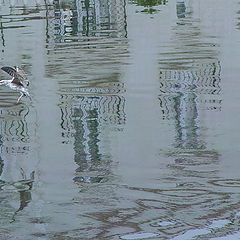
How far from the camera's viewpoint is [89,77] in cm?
1542

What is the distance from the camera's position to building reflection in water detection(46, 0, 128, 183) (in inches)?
442

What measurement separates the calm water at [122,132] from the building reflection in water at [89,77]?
0.09ft

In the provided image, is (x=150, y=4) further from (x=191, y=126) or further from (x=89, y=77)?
(x=191, y=126)

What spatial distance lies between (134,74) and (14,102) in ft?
8.73

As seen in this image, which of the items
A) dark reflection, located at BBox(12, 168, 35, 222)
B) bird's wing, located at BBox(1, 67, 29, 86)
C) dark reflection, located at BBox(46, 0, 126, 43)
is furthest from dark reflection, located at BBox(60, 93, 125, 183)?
dark reflection, located at BBox(46, 0, 126, 43)

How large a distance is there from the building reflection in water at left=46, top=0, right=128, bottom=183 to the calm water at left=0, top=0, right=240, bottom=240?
0.09 feet

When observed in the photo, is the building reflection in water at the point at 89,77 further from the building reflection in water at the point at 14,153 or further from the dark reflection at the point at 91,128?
the building reflection in water at the point at 14,153

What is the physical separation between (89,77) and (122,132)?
3656 millimetres

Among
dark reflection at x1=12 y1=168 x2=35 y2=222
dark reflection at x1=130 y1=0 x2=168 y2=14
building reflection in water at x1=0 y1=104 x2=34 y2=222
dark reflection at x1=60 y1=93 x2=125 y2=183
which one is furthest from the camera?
dark reflection at x1=130 y1=0 x2=168 y2=14

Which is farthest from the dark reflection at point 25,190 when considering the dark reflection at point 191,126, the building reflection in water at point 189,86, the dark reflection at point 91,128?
the building reflection in water at point 189,86

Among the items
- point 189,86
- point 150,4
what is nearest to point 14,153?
point 189,86

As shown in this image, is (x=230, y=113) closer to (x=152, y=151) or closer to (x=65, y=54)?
(x=152, y=151)

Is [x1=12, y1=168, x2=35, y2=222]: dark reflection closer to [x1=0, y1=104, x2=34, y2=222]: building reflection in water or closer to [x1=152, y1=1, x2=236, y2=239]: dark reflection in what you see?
[x1=0, y1=104, x2=34, y2=222]: building reflection in water

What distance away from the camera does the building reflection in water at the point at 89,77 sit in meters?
11.2
